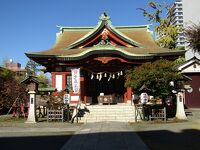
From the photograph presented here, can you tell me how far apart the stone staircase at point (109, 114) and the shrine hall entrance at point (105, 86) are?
4.72 metres

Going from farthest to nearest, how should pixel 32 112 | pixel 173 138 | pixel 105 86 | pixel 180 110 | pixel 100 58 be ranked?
pixel 105 86 < pixel 100 58 < pixel 180 110 < pixel 32 112 < pixel 173 138

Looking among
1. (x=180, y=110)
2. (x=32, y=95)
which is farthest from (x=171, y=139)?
(x=32, y=95)

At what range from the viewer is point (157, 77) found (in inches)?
778

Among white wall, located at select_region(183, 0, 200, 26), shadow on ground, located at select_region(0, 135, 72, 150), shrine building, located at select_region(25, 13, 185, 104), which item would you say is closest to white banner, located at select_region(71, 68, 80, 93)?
shrine building, located at select_region(25, 13, 185, 104)

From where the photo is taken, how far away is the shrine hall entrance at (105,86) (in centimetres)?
2781

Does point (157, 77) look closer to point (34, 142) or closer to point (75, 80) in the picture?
point (75, 80)

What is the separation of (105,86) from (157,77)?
929cm

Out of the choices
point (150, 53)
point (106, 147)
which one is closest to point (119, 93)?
point (150, 53)

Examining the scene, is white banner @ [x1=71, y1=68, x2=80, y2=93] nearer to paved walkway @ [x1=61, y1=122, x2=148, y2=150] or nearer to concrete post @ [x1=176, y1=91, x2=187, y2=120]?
concrete post @ [x1=176, y1=91, x2=187, y2=120]

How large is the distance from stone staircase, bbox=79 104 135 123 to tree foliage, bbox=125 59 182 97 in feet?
7.35

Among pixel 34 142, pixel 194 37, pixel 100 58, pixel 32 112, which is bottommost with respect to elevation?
pixel 34 142

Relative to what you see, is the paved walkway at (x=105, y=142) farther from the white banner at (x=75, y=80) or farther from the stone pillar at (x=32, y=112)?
the white banner at (x=75, y=80)

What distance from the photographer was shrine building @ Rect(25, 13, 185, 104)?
25.5 metres

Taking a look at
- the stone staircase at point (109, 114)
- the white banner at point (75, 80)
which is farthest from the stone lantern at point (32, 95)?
the stone staircase at point (109, 114)
